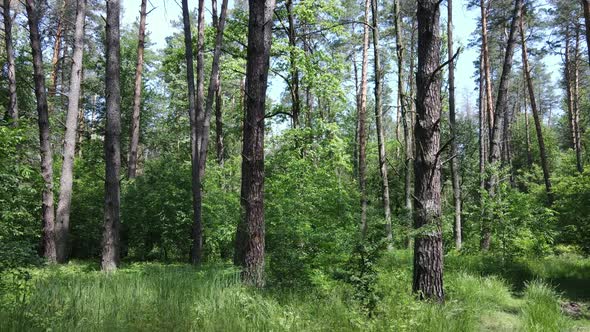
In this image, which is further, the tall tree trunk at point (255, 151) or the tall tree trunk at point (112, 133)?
the tall tree trunk at point (112, 133)

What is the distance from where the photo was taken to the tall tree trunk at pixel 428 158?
4.78 meters

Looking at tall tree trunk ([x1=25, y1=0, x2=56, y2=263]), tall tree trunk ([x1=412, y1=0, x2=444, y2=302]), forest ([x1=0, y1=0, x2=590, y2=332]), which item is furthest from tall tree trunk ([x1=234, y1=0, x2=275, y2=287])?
tall tree trunk ([x1=25, y1=0, x2=56, y2=263])

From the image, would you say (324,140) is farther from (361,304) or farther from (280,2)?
(361,304)

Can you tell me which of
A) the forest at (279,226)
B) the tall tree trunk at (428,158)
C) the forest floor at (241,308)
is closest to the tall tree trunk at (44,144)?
the forest at (279,226)

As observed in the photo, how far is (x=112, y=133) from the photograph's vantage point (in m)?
9.27

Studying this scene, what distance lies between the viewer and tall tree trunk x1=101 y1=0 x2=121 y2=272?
9.27 metres

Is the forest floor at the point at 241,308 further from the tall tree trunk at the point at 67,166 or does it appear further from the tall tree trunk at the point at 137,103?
the tall tree trunk at the point at 137,103

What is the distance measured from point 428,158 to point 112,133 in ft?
24.2

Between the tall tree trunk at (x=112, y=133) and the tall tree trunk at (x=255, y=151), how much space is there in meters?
5.06

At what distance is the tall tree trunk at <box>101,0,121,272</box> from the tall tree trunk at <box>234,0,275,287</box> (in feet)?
16.6

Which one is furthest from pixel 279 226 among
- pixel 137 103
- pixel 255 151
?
pixel 137 103

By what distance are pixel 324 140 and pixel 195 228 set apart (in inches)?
189

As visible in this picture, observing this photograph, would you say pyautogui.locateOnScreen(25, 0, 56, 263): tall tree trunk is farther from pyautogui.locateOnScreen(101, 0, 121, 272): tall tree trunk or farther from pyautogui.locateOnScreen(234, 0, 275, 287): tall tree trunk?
pyautogui.locateOnScreen(234, 0, 275, 287): tall tree trunk

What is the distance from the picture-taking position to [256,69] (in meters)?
5.70
